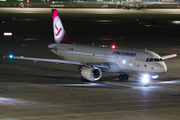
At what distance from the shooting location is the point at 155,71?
33.9 m

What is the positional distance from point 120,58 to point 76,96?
879cm

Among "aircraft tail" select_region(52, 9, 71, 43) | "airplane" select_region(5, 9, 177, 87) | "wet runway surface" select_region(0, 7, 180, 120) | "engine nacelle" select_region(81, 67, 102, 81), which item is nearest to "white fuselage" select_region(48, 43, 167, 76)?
"airplane" select_region(5, 9, 177, 87)

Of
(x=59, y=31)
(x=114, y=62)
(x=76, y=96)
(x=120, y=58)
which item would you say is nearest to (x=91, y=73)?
(x=114, y=62)

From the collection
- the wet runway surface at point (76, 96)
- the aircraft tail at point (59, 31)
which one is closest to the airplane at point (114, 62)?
the wet runway surface at point (76, 96)

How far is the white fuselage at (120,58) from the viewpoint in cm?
3434

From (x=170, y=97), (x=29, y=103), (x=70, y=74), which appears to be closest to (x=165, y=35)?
(x=70, y=74)

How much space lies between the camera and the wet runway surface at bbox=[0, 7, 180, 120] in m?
23.8

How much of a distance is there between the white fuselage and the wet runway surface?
1528 mm

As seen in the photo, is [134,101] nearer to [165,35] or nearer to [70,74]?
[70,74]

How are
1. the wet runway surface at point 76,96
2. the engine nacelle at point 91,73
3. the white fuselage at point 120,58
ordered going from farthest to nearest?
1. the engine nacelle at point 91,73
2. the white fuselage at point 120,58
3. the wet runway surface at point 76,96

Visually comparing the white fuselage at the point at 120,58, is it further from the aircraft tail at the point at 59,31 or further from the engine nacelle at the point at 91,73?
the aircraft tail at the point at 59,31

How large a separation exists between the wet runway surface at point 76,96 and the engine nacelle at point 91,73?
2.25ft

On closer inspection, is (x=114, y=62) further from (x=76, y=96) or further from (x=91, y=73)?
(x=76, y=96)

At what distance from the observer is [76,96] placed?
29562mm
